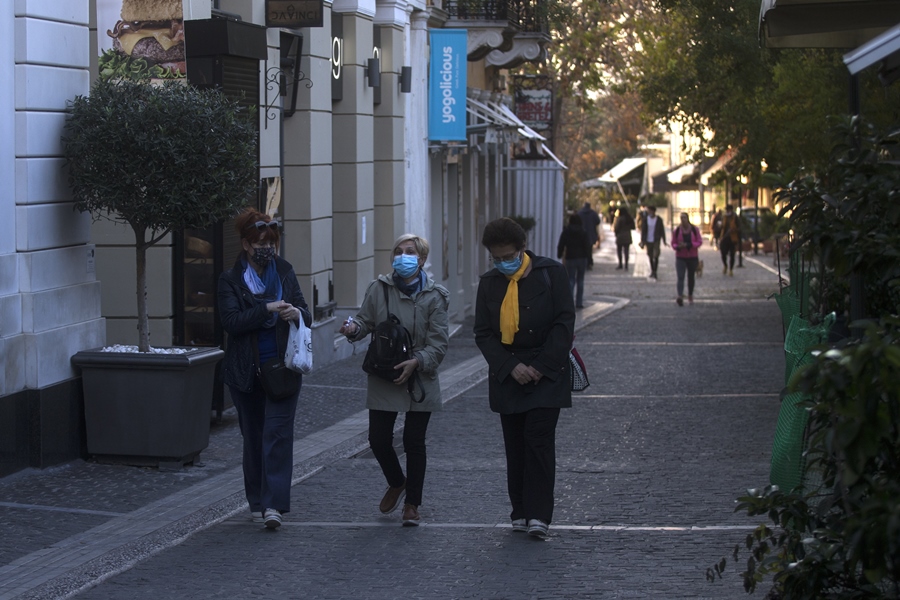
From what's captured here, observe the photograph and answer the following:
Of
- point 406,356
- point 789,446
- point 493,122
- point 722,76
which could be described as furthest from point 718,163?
point 406,356

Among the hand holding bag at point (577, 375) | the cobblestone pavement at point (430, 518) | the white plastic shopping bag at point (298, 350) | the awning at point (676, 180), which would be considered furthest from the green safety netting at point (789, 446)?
the awning at point (676, 180)

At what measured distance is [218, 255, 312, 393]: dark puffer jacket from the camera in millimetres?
7172

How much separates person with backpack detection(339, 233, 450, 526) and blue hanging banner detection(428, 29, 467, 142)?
1287 centimetres

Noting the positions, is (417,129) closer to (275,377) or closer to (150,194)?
(150,194)

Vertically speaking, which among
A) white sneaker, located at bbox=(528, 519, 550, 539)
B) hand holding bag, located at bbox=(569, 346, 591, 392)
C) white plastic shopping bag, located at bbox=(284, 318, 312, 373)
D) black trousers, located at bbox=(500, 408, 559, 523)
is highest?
white plastic shopping bag, located at bbox=(284, 318, 312, 373)

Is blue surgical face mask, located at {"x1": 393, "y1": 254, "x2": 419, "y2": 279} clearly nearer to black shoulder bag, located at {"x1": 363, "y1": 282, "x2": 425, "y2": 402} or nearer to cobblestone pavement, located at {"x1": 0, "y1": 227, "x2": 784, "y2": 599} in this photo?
black shoulder bag, located at {"x1": 363, "y1": 282, "x2": 425, "y2": 402}

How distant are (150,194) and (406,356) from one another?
8.26 ft

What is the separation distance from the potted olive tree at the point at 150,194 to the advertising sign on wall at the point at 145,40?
61 centimetres

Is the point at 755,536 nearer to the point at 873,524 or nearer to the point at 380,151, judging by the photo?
the point at 873,524

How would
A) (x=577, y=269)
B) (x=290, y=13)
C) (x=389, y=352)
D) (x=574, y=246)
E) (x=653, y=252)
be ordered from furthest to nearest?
(x=653, y=252) → (x=577, y=269) → (x=574, y=246) → (x=290, y=13) → (x=389, y=352)

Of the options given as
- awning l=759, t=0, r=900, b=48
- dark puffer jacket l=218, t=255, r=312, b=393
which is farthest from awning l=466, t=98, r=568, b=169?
dark puffer jacket l=218, t=255, r=312, b=393

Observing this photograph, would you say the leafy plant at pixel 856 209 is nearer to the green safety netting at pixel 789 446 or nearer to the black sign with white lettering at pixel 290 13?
the green safety netting at pixel 789 446

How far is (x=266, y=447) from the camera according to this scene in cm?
723

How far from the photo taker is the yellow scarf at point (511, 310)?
280 inches
